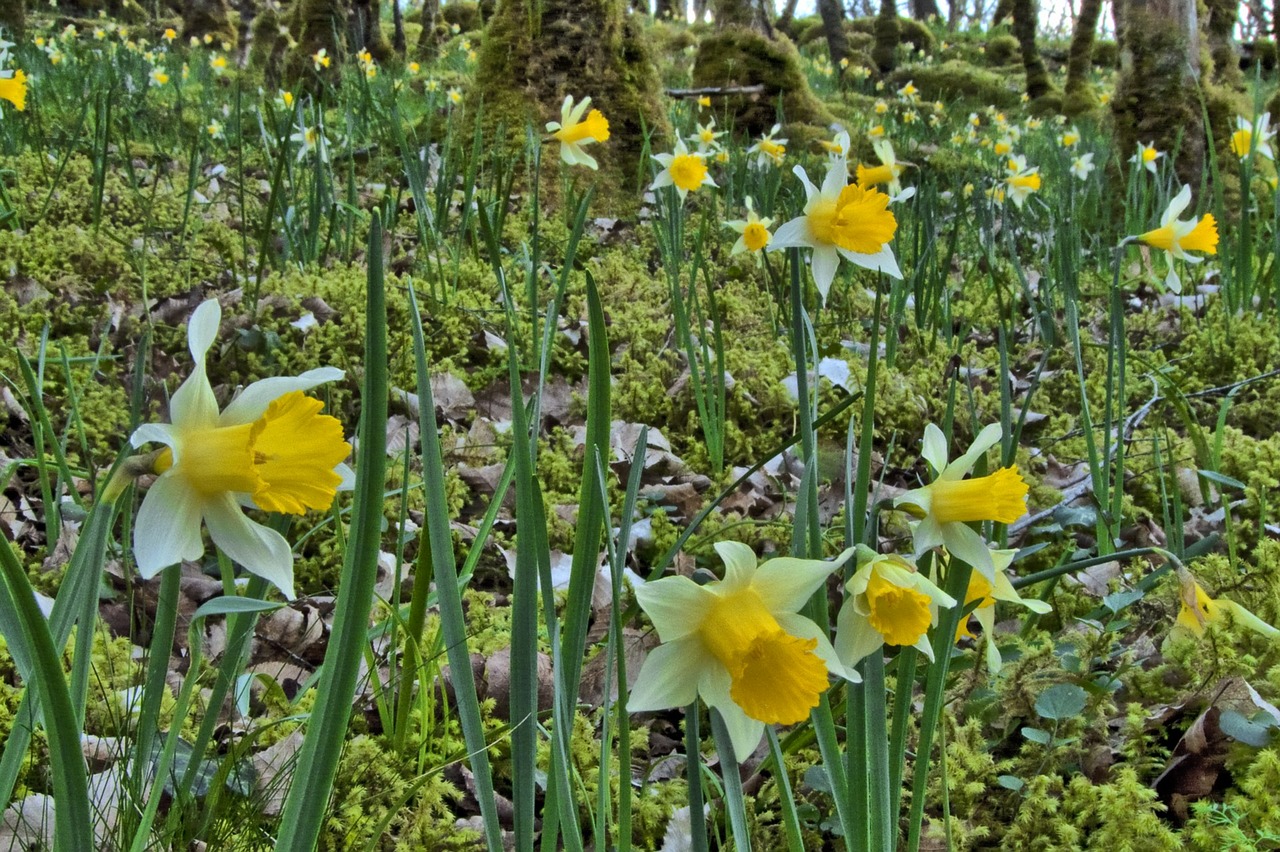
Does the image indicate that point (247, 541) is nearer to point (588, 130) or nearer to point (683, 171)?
point (683, 171)

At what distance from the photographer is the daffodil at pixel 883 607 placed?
794 mm

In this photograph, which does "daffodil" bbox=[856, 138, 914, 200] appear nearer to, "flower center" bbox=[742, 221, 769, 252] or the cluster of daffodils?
"flower center" bbox=[742, 221, 769, 252]

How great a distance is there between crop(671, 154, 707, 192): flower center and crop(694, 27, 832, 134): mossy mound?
3.89 m

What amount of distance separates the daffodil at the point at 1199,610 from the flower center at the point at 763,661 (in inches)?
18.6

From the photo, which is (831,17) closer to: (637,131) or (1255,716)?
(637,131)

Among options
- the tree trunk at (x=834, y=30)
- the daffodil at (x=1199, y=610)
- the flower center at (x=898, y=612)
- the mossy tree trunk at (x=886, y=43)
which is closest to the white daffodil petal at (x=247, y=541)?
the flower center at (x=898, y=612)

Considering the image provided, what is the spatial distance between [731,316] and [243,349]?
65.0 inches

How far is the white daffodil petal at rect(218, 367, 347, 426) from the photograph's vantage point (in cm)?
70

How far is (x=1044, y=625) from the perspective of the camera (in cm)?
163

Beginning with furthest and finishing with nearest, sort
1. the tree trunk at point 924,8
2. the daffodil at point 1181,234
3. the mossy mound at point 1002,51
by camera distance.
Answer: the tree trunk at point 924,8 < the mossy mound at point 1002,51 < the daffodil at point 1181,234

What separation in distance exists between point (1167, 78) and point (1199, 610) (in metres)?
4.37

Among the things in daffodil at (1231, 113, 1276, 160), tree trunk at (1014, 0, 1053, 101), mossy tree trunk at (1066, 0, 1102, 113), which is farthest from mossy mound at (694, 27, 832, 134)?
tree trunk at (1014, 0, 1053, 101)

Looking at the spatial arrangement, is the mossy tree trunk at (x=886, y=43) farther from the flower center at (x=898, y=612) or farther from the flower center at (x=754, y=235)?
the flower center at (x=898, y=612)

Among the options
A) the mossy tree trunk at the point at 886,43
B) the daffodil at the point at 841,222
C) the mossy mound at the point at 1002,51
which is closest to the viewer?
the daffodil at the point at 841,222
